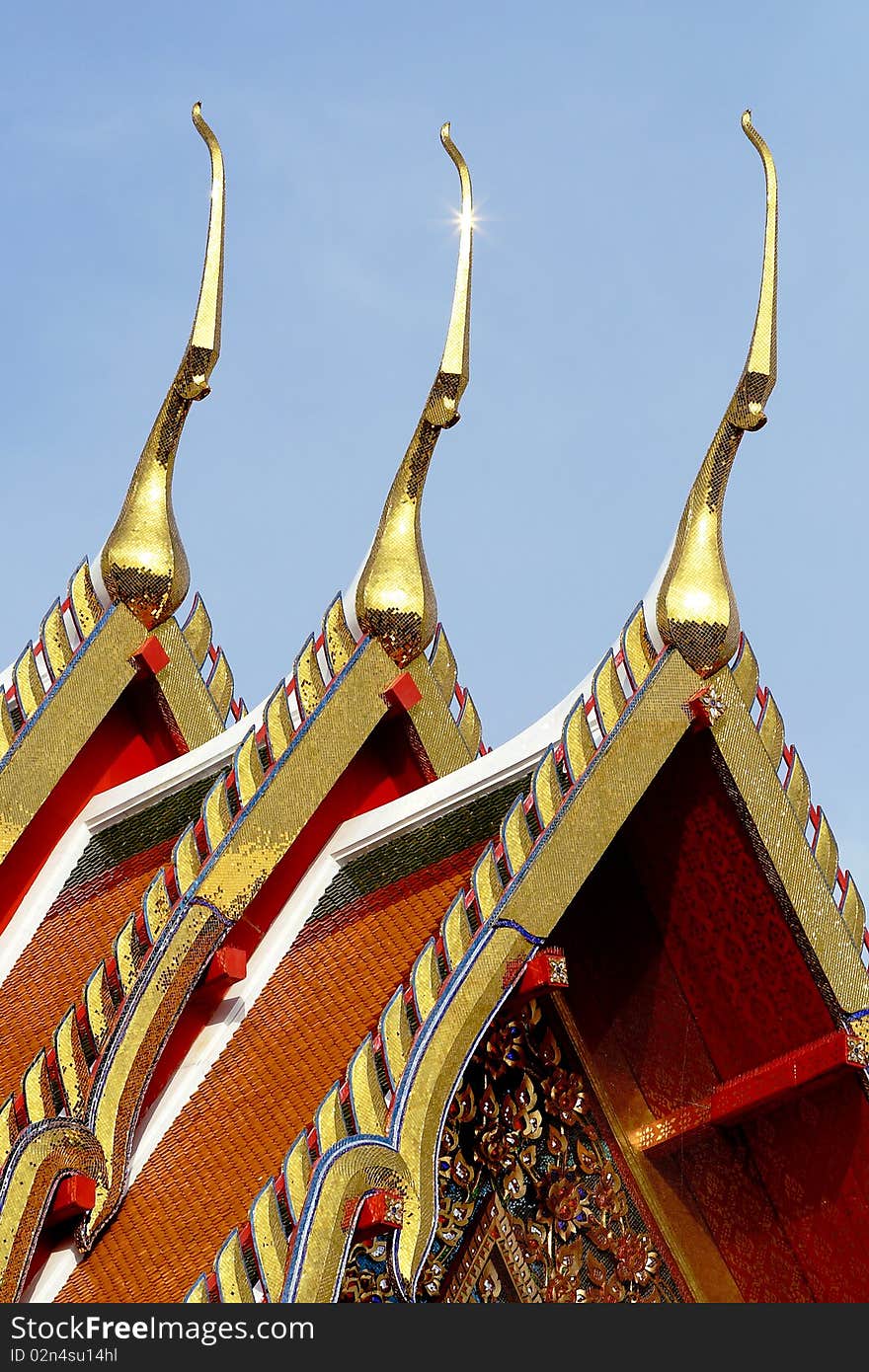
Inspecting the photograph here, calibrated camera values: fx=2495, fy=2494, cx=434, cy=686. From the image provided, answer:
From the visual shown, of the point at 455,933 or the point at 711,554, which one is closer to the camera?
the point at 455,933

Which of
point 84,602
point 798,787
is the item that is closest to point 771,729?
point 798,787

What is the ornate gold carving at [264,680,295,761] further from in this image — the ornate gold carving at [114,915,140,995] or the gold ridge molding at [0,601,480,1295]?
the ornate gold carving at [114,915,140,995]

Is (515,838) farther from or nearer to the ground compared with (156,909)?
nearer to the ground

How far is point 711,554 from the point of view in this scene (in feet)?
33.9

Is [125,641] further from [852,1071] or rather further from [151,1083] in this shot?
[852,1071]

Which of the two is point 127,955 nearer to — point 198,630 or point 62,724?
point 62,724

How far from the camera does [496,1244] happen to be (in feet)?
32.6

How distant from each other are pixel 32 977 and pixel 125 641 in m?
1.62

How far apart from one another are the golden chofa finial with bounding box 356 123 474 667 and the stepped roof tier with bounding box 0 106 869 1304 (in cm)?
2

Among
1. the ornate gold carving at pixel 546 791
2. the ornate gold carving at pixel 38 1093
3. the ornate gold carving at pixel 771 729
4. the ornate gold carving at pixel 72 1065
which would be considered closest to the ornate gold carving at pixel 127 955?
the ornate gold carving at pixel 72 1065

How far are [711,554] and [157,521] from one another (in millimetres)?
2757

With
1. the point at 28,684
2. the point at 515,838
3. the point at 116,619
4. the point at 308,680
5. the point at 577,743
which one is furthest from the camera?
the point at 116,619

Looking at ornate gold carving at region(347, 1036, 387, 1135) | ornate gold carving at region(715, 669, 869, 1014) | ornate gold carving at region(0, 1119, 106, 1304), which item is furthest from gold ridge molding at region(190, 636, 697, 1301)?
ornate gold carving at region(0, 1119, 106, 1304)

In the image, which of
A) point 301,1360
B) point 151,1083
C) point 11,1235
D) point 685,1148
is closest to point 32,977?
point 151,1083
